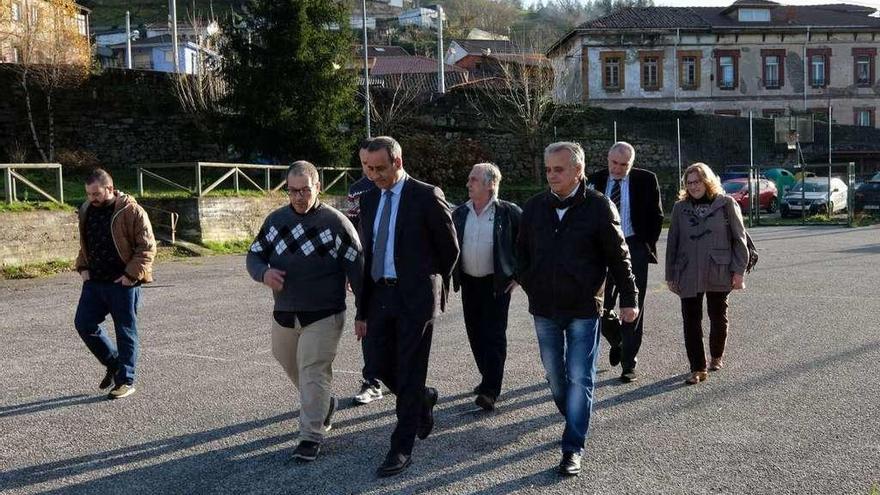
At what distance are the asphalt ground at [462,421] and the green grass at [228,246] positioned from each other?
9.56 meters

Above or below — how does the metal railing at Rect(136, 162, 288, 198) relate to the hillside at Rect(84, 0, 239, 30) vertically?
below

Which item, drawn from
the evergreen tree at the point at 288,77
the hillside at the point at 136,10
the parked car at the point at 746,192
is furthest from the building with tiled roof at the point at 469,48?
the evergreen tree at the point at 288,77

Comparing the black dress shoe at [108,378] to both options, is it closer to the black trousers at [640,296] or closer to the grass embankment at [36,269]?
the black trousers at [640,296]

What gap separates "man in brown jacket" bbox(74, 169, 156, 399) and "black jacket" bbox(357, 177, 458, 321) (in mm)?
2447

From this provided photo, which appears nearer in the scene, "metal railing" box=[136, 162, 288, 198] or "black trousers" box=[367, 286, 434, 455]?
"black trousers" box=[367, 286, 434, 455]

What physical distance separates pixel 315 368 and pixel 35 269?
1175cm

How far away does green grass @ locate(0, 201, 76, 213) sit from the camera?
1518 cm

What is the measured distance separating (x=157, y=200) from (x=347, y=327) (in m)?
11.2

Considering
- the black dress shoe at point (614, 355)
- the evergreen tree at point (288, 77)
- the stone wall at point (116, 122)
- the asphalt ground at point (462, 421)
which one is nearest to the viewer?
the asphalt ground at point (462, 421)

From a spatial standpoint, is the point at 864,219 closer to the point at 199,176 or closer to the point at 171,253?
the point at 199,176

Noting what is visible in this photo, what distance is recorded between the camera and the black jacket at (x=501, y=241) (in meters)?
5.93

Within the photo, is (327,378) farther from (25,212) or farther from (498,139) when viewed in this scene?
(498,139)

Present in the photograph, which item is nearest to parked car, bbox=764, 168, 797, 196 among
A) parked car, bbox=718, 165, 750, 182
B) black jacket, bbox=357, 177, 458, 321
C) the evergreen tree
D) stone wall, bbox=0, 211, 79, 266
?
parked car, bbox=718, 165, 750, 182

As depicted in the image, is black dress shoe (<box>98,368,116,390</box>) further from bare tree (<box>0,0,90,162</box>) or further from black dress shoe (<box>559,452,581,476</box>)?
bare tree (<box>0,0,90,162</box>)
